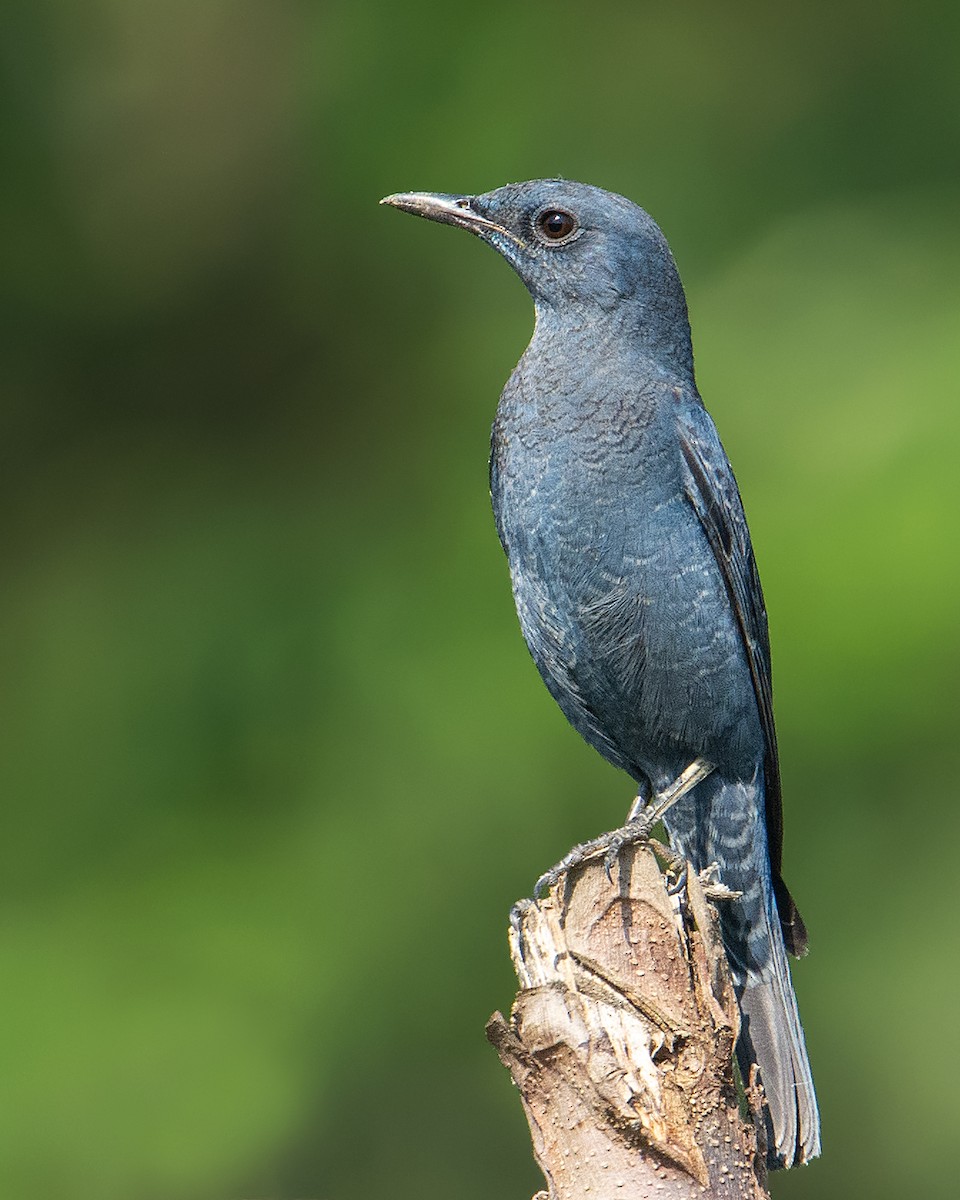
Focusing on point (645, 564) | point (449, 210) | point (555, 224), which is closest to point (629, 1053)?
point (645, 564)

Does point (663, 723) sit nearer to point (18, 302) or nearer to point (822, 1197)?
point (822, 1197)

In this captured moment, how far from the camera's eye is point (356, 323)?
6938 millimetres

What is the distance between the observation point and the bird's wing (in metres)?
4.35

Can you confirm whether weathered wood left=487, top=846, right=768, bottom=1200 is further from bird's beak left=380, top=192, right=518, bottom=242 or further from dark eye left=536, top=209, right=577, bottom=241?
bird's beak left=380, top=192, right=518, bottom=242

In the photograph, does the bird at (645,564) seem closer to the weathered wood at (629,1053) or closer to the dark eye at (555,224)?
the dark eye at (555,224)

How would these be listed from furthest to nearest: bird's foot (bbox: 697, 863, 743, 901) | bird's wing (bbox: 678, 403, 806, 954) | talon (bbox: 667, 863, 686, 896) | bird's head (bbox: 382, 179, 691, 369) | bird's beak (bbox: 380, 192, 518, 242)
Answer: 1. bird's beak (bbox: 380, 192, 518, 242)
2. bird's head (bbox: 382, 179, 691, 369)
3. bird's wing (bbox: 678, 403, 806, 954)
4. bird's foot (bbox: 697, 863, 743, 901)
5. talon (bbox: 667, 863, 686, 896)

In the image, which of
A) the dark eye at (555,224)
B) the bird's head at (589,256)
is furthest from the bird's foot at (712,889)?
the dark eye at (555,224)

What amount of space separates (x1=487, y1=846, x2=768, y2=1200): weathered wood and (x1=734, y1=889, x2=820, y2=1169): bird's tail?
758mm

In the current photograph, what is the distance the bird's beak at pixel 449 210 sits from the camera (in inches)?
187

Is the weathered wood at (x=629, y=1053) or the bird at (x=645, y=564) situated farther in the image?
the bird at (x=645, y=564)

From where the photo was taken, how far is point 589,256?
459cm

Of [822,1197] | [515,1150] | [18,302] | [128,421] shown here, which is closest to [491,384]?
[128,421]

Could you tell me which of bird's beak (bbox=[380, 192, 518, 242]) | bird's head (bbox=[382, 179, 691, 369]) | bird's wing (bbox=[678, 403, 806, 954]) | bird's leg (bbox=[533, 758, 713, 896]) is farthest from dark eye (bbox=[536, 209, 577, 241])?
bird's leg (bbox=[533, 758, 713, 896])

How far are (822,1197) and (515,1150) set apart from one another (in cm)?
120
